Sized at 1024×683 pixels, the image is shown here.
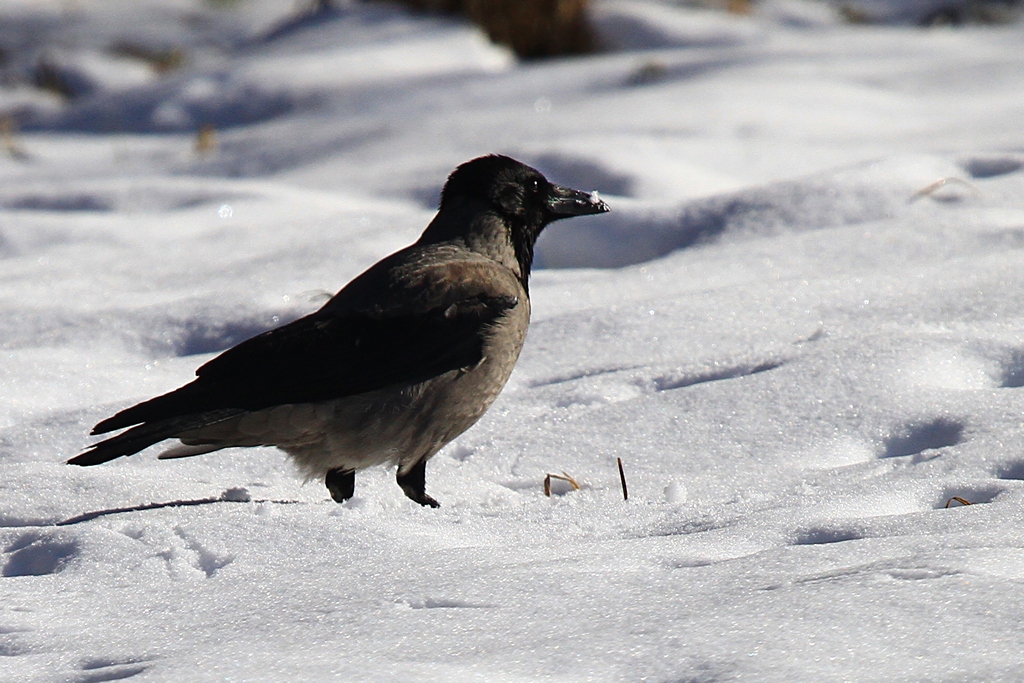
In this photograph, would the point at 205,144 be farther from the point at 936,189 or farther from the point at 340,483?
the point at 340,483

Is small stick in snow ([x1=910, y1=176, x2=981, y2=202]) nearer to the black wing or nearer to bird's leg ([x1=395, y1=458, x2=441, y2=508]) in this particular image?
the black wing

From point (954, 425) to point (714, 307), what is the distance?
1.21 metres

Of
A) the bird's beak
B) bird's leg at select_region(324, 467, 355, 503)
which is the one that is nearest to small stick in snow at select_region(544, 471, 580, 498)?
bird's leg at select_region(324, 467, 355, 503)

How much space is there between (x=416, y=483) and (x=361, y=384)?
285 mm

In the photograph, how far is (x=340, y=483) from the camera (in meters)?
3.23

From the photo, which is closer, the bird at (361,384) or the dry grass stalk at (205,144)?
the bird at (361,384)

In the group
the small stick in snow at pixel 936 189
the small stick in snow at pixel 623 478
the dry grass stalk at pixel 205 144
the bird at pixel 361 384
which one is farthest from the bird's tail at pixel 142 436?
the dry grass stalk at pixel 205 144

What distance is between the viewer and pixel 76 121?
28.5 feet

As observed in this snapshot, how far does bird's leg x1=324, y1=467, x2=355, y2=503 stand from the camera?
3.15 meters

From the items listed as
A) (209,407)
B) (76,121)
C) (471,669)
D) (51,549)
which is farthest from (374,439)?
(76,121)

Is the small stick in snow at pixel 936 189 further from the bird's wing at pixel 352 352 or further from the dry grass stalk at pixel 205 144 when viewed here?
the dry grass stalk at pixel 205 144

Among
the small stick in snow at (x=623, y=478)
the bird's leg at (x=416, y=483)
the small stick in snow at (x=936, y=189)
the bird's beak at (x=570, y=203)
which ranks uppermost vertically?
the bird's beak at (x=570, y=203)

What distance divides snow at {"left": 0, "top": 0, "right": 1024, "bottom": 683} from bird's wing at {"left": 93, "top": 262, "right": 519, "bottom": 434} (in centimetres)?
26

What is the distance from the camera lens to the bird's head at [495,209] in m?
3.76
